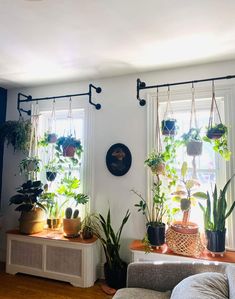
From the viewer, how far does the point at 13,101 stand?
132 inches

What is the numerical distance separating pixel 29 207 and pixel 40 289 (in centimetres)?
89

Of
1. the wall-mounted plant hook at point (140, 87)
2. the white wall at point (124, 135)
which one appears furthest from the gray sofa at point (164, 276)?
the wall-mounted plant hook at point (140, 87)

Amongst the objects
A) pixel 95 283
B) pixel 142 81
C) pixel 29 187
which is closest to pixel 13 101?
pixel 29 187

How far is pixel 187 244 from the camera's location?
2102 millimetres

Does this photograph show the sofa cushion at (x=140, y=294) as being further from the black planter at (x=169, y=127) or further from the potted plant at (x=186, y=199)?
the black planter at (x=169, y=127)

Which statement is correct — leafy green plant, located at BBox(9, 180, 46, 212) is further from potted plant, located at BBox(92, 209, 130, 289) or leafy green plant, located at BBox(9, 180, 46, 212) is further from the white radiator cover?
potted plant, located at BBox(92, 209, 130, 289)

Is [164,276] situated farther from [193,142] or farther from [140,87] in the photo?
[140,87]

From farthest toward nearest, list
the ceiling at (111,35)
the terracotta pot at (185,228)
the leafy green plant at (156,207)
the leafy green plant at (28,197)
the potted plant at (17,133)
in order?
the potted plant at (17,133) < the leafy green plant at (28,197) < the leafy green plant at (156,207) < the terracotta pot at (185,228) < the ceiling at (111,35)

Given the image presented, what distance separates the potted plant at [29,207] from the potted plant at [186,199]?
162cm

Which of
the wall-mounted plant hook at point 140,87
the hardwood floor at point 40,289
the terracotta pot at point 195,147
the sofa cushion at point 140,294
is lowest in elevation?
the hardwood floor at point 40,289

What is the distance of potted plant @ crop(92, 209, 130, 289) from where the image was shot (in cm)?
240

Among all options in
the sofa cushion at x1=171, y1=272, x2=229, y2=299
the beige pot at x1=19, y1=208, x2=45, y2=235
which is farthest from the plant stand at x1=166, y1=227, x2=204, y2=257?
the beige pot at x1=19, y1=208, x2=45, y2=235

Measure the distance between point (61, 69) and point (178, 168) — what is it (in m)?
1.76

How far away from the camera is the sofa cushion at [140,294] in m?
1.47
